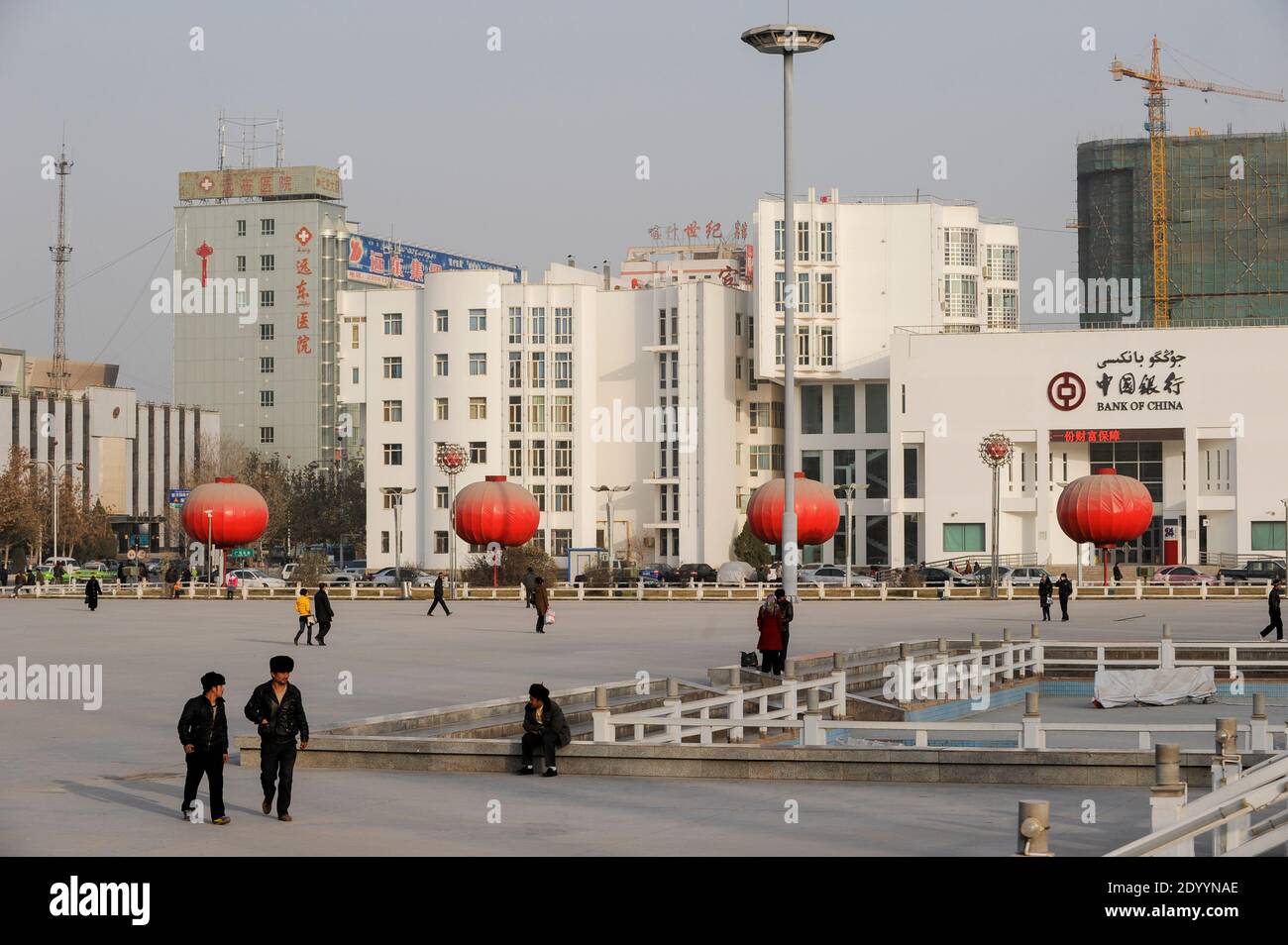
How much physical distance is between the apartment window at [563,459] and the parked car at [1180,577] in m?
32.5

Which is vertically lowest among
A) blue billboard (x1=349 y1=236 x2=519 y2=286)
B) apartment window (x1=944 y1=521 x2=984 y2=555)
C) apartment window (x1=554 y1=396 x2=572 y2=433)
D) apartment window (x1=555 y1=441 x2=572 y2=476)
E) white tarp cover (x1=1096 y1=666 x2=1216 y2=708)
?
white tarp cover (x1=1096 y1=666 x2=1216 y2=708)

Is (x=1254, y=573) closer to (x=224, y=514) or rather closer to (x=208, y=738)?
(x=224, y=514)

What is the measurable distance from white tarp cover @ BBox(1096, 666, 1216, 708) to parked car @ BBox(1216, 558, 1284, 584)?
40.3m

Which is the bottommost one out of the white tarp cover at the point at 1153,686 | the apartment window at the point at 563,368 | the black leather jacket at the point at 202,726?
the white tarp cover at the point at 1153,686

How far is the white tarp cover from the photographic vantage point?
29.6 meters

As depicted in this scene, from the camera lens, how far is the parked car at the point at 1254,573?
69500 mm

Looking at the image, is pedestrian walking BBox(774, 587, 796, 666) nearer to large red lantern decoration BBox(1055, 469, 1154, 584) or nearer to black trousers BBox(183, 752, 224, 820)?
black trousers BBox(183, 752, 224, 820)

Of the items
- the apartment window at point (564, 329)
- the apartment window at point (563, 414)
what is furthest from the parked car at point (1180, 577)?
the apartment window at point (564, 329)

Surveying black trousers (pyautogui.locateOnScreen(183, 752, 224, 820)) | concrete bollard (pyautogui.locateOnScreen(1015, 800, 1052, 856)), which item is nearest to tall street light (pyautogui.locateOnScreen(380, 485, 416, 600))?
black trousers (pyautogui.locateOnScreen(183, 752, 224, 820))

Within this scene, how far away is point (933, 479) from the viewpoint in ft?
286

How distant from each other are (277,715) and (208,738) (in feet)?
2.00

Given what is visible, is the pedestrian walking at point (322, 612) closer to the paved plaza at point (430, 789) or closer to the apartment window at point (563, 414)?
the paved plaza at point (430, 789)

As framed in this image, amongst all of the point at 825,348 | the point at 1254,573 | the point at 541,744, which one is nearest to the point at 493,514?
the point at 1254,573
